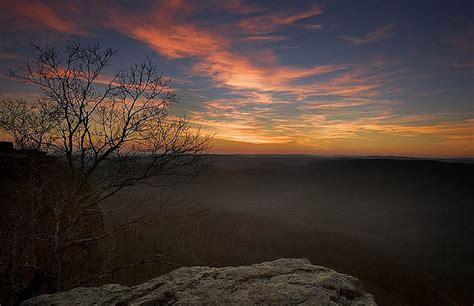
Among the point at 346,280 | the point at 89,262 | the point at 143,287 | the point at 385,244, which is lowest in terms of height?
the point at 385,244

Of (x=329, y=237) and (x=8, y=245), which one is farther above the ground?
(x=8, y=245)

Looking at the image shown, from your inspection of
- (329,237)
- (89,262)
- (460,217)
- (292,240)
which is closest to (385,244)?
(329,237)

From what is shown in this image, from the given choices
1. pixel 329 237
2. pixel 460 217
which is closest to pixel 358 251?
pixel 329 237

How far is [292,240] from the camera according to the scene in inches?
729

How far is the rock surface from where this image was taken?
3510mm

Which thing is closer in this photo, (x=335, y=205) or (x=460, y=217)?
(x=460, y=217)

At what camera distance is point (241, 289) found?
3.76 metres

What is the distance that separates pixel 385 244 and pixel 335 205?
49.8 feet

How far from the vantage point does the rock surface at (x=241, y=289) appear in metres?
3.51

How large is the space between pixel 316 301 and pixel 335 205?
3610 cm

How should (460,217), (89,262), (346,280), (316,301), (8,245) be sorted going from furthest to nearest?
(460,217)
(89,262)
(8,245)
(346,280)
(316,301)

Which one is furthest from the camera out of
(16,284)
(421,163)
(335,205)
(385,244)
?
(421,163)

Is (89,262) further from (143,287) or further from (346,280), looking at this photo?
(346,280)

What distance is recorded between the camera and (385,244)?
22.1m
